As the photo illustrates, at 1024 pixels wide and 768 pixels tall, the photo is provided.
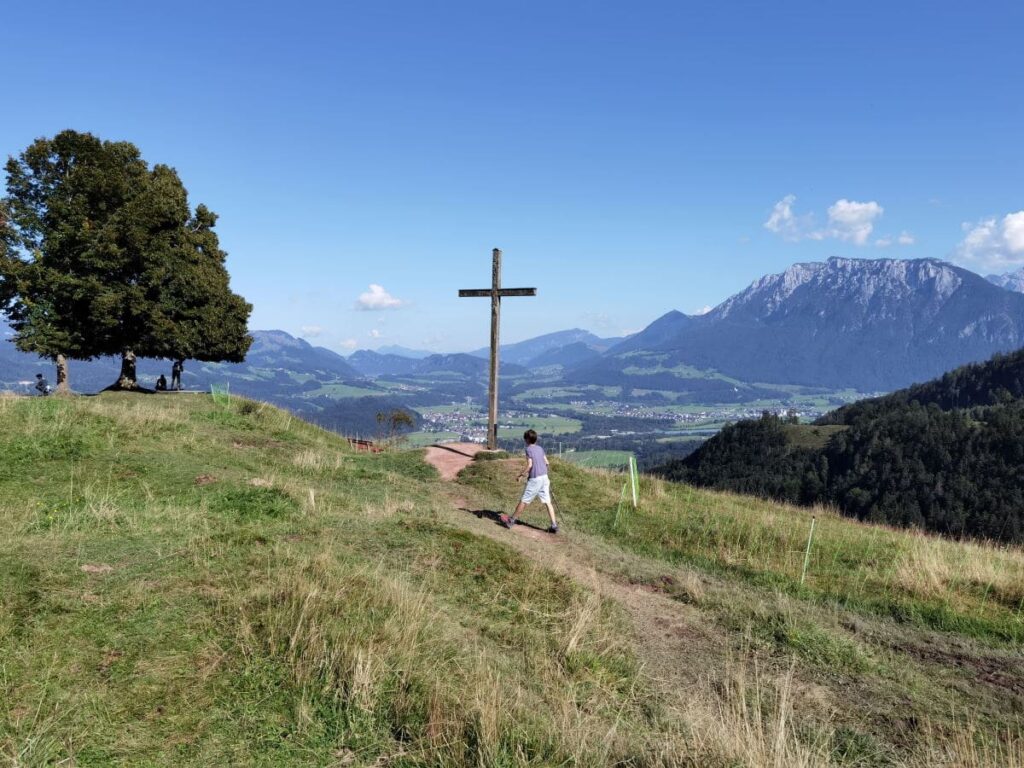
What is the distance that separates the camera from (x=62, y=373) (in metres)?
27.9

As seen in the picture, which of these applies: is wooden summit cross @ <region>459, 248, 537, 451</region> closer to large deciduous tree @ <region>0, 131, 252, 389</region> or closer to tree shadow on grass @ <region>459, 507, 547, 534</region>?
tree shadow on grass @ <region>459, 507, 547, 534</region>

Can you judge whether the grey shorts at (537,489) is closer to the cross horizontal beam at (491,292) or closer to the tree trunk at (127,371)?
the cross horizontal beam at (491,292)

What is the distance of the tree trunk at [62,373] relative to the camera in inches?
1067

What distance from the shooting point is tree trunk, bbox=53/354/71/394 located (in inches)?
1067

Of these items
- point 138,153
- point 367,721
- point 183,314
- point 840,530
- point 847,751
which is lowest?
point 840,530

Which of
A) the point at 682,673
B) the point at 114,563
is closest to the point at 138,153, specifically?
the point at 114,563

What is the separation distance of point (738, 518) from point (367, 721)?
529 inches

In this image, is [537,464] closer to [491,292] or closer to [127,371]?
[491,292]

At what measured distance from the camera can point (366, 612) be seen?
6570 millimetres

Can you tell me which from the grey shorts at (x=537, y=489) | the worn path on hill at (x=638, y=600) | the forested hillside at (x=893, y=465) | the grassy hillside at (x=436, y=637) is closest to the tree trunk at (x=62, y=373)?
the grassy hillside at (x=436, y=637)

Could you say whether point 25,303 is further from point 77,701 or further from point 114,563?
point 77,701

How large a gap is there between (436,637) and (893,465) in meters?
137

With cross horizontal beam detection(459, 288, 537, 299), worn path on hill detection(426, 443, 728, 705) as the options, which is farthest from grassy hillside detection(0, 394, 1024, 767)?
cross horizontal beam detection(459, 288, 537, 299)

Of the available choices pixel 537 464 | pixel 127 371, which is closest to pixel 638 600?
pixel 537 464
